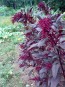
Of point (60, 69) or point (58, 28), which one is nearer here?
point (58, 28)

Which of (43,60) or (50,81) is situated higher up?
(43,60)

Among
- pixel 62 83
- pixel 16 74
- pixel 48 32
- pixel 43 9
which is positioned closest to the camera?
pixel 48 32

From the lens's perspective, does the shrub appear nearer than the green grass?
Yes

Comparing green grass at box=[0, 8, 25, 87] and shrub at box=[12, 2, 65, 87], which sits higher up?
shrub at box=[12, 2, 65, 87]

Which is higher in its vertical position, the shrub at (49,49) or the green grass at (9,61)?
the shrub at (49,49)

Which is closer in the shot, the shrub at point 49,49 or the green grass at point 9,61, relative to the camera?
the shrub at point 49,49

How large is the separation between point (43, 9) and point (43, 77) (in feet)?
3.39

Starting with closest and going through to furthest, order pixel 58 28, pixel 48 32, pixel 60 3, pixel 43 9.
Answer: pixel 48 32, pixel 58 28, pixel 43 9, pixel 60 3

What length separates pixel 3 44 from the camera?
20.3 feet

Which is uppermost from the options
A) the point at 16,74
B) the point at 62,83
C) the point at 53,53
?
the point at 53,53

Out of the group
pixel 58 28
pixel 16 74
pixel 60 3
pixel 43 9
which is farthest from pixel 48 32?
pixel 60 3

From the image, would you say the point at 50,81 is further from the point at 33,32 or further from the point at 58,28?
the point at 33,32

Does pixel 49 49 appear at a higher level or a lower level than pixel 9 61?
higher

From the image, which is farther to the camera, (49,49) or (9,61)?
(9,61)
